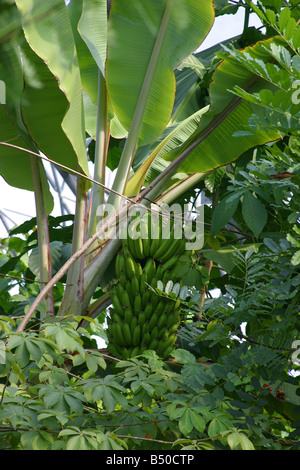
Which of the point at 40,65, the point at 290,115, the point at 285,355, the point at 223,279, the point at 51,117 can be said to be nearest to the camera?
the point at 290,115

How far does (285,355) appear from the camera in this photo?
1.22m

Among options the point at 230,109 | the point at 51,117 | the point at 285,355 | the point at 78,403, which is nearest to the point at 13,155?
the point at 51,117

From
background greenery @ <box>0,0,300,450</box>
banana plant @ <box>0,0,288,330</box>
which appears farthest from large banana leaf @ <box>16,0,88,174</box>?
background greenery @ <box>0,0,300,450</box>

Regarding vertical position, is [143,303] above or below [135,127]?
below

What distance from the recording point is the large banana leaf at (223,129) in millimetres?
1821

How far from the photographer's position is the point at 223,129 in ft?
6.50

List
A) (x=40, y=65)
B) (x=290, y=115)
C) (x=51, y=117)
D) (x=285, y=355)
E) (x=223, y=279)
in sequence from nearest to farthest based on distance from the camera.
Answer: (x=290, y=115) → (x=285, y=355) → (x=40, y=65) → (x=51, y=117) → (x=223, y=279)

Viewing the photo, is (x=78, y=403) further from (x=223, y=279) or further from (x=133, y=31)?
(x=133, y=31)

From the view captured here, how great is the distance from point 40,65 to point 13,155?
0.49 metres

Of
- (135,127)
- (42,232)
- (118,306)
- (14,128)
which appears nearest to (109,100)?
(135,127)

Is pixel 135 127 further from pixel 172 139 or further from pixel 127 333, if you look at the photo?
pixel 127 333

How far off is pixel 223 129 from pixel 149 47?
1.35 ft

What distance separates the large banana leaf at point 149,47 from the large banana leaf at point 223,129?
19 centimetres

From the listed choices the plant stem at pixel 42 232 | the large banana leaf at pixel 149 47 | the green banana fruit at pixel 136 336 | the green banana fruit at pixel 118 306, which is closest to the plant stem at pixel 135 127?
the large banana leaf at pixel 149 47
